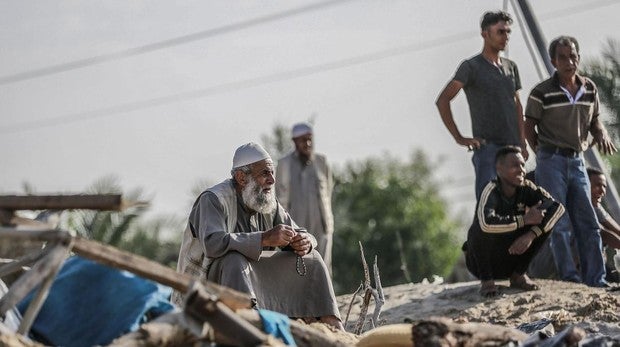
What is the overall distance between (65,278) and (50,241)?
0.82m

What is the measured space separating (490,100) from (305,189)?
2711mm

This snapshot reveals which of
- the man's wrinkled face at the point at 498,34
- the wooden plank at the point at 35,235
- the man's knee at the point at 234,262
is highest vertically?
the man's wrinkled face at the point at 498,34

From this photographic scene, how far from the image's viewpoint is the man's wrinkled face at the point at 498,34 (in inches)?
511

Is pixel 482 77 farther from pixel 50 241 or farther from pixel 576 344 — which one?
pixel 50 241

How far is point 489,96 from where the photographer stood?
13.0 meters

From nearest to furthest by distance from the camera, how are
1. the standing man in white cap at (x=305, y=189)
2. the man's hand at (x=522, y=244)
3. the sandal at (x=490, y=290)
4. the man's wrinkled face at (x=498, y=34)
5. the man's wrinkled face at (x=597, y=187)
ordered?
the man's hand at (x=522, y=244)
the sandal at (x=490, y=290)
the man's wrinkled face at (x=498, y=34)
the man's wrinkled face at (x=597, y=187)
the standing man in white cap at (x=305, y=189)

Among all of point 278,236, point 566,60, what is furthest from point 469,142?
point 278,236

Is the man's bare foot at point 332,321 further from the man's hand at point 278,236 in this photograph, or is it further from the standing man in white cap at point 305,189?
the standing man in white cap at point 305,189

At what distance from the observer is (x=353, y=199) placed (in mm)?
33812

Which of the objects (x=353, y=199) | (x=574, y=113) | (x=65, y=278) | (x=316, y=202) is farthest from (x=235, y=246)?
(x=353, y=199)

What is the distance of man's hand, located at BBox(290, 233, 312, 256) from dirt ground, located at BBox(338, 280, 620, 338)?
1.42 metres

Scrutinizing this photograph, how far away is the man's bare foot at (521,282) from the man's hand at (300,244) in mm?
2870

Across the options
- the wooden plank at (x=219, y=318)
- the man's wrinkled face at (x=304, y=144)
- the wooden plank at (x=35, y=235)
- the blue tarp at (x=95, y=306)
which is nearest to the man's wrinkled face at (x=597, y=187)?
the man's wrinkled face at (x=304, y=144)

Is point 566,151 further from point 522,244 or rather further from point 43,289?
point 43,289
